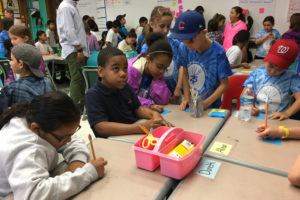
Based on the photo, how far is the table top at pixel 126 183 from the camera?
2.75ft

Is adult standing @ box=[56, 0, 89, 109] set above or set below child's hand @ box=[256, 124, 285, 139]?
above

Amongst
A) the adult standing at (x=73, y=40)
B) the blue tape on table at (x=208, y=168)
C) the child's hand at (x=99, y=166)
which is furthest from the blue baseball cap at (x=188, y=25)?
the adult standing at (x=73, y=40)

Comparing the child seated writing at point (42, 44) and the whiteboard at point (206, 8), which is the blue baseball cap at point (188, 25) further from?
the child seated writing at point (42, 44)

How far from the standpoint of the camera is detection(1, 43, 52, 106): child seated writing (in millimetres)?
1845

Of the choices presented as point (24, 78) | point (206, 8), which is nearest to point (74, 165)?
point (24, 78)

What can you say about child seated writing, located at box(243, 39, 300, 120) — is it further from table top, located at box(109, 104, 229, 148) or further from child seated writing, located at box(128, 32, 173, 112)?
child seated writing, located at box(128, 32, 173, 112)

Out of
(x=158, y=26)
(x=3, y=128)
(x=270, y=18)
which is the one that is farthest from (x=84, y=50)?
(x=270, y=18)

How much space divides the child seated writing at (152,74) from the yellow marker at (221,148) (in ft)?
2.02

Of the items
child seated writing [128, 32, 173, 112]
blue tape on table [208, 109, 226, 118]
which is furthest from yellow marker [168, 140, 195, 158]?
child seated writing [128, 32, 173, 112]

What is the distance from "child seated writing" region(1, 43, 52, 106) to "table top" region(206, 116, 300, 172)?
1536 mm

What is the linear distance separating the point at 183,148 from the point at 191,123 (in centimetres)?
42

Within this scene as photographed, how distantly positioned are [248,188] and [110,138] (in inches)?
30.4

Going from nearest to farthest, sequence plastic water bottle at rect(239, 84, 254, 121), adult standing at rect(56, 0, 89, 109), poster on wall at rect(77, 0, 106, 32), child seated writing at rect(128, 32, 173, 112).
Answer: plastic water bottle at rect(239, 84, 254, 121) → child seated writing at rect(128, 32, 173, 112) → adult standing at rect(56, 0, 89, 109) → poster on wall at rect(77, 0, 106, 32)

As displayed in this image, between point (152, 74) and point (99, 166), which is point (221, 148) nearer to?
point (99, 166)
